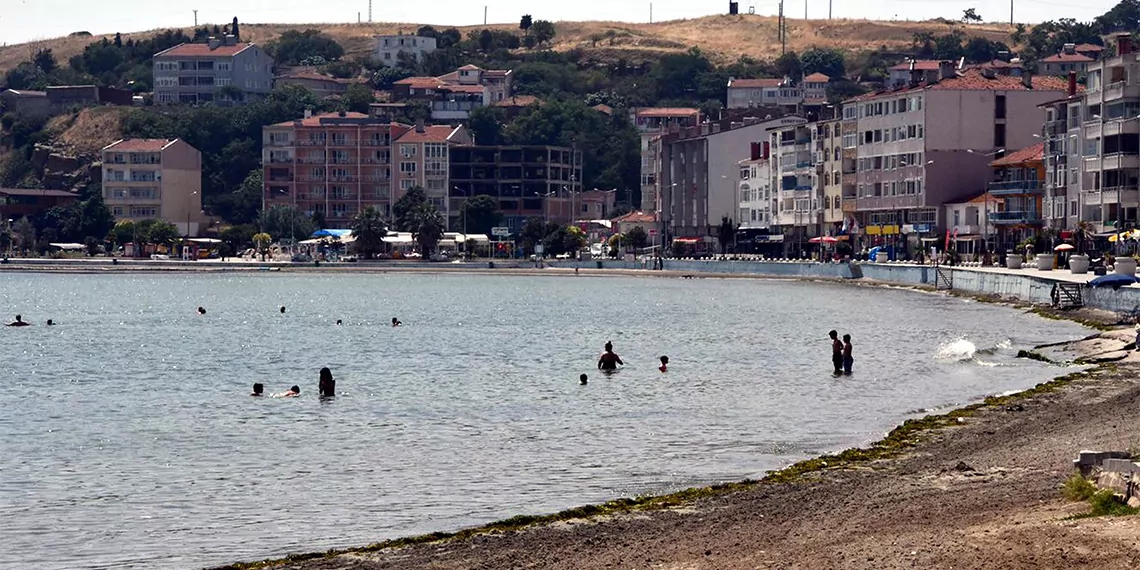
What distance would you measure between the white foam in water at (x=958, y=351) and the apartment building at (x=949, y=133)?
3570 inches

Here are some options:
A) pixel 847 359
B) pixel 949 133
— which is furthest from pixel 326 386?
pixel 949 133

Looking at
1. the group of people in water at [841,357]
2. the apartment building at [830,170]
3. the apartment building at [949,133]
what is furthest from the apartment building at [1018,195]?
the group of people in water at [841,357]

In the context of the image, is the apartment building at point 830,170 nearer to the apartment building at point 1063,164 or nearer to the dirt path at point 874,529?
the apartment building at point 1063,164

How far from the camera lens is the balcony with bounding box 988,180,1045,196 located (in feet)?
472

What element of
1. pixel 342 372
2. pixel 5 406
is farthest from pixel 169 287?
pixel 5 406

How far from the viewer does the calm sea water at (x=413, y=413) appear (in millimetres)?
31047

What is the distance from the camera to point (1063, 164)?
446 ft

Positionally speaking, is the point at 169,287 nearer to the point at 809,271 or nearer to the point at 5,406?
the point at 809,271

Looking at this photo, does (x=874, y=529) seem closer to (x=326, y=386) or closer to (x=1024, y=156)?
(x=326, y=386)

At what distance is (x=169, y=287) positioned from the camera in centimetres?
17662

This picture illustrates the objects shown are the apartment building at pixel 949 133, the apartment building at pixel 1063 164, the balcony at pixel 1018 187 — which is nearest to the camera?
the apartment building at pixel 1063 164

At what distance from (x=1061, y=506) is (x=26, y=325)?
87530 millimetres

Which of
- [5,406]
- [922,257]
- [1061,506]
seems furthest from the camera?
[922,257]

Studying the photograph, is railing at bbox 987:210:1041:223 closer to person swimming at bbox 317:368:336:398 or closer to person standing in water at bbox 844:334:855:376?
person standing in water at bbox 844:334:855:376
